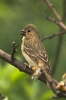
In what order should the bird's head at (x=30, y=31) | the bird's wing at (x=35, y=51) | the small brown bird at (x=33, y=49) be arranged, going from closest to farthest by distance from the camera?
the small brown bird at (x=33, y=49)
the bird's wing at (x=35, y=51)
the bird's head at (x=30, y=31)

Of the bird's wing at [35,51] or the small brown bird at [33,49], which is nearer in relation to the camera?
the small brown bird at [33,49]

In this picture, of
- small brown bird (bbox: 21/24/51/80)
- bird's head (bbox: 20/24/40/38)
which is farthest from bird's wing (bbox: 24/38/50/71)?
bird's head (bbox: 20/24/40/38)

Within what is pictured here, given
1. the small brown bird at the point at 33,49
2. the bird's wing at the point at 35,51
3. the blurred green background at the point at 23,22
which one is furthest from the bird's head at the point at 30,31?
the blurred green background at the point at 23,22

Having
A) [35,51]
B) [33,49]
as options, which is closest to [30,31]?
[33,49]

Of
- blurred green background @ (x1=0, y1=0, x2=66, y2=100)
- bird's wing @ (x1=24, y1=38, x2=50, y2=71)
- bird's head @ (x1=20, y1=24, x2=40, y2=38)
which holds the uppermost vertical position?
blurred green background @ (x1=0, y1=0, x2=66, y2=100)

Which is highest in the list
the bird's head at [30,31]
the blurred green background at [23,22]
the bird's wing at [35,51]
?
the blurred green background at [23,22]

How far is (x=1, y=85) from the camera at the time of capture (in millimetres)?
6336

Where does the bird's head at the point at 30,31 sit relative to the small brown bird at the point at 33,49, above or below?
above

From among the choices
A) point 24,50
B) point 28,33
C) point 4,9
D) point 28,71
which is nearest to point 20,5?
point 4,9

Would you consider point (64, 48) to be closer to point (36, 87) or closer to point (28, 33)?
point (28, 33)

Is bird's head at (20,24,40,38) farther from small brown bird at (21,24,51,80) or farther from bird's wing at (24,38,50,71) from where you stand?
bird's wing at (24,38,50,71)

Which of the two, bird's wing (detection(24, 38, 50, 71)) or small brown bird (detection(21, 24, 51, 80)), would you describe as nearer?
small brown bird (detection(21, 24, 51, 80))

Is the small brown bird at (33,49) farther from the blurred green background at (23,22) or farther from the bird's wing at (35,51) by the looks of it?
the blurred green background at (23,22)

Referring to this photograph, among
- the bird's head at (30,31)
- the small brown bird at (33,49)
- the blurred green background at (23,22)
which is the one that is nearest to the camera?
the small brown bird at (33,49)
